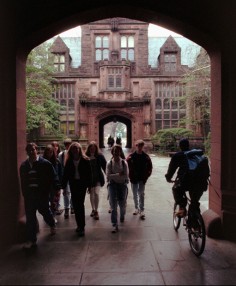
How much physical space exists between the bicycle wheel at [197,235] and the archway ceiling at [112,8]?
296 cm

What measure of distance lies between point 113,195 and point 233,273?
2446 mm

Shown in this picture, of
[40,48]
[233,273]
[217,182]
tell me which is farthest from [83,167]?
[40,48]

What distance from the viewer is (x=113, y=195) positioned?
567 centimetres

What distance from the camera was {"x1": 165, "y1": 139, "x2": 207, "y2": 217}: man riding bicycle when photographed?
4.62 metres

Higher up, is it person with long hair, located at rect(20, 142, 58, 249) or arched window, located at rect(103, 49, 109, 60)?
arched window, located at rect(103, 49, 109, 60)

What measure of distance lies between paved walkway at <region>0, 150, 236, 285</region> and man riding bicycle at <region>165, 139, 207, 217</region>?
0.66 meters

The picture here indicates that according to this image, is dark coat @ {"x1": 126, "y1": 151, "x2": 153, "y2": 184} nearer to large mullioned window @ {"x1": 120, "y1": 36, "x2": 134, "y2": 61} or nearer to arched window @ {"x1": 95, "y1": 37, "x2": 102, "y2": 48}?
large mullioned window @ {"x1": 120, "y1": 36, "x2": 134, "y2": 61}

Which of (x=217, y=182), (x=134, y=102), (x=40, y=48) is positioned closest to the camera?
(x=217, y=182)

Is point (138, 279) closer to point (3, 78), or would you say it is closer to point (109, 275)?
point (109, 275)

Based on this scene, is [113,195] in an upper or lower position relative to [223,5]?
lower

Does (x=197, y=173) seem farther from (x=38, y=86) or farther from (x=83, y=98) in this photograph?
(x=83, y=98)

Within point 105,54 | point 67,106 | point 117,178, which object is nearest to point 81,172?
point 117,178

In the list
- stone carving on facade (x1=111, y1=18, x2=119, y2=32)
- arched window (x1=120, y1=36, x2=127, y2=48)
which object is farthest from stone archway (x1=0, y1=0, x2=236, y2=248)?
arched window (x1=120, y1=36, x2=127, y2=48)

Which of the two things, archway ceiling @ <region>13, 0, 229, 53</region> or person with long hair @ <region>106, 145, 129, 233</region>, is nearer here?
archway ceiling @ <region>13, 0, 229, 53</region>
